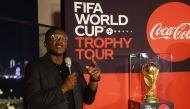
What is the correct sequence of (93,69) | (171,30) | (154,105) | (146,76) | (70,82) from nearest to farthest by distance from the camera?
(70,82) < (93,69) < (154,105) < (146,76) < (171,30)

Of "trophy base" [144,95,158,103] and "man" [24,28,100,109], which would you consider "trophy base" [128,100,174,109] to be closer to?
"trophy base" [144,95,158,103]

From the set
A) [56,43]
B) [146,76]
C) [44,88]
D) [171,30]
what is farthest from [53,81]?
[171,30]

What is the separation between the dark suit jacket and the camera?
7.02 ft

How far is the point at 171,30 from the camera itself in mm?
3459

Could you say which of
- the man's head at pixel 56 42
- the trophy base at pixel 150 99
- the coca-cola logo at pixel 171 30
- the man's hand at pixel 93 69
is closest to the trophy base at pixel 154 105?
the trophy base at pixel 150 99

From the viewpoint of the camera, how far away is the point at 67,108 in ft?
7.59

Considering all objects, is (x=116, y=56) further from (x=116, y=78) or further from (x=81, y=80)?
(x=81, y=80)

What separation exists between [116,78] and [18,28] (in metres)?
1.32

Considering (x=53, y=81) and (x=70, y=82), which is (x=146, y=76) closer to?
(x=53, y=81)

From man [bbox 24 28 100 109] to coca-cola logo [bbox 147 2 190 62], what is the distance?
1186 mm

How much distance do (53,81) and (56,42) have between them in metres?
0.29

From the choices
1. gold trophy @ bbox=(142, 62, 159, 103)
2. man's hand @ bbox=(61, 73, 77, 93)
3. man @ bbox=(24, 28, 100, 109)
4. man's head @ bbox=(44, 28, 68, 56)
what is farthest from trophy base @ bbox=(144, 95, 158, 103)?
man's hand @ bbox=(61, 73, 77, 93)

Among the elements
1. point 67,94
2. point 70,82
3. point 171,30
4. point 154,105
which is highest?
point 171,30

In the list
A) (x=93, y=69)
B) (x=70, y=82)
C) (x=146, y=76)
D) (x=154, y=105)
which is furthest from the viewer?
(x=146, y=76)
